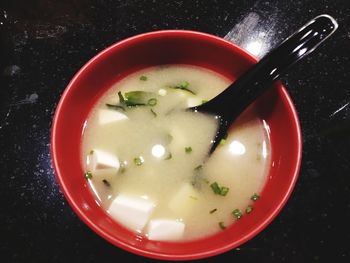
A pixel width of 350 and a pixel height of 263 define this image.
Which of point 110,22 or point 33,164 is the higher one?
point 110,22

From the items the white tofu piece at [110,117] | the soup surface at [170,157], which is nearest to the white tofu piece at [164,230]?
the soup surface at [170,157]

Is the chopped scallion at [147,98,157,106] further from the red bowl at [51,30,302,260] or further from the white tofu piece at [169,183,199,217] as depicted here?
the white tofu piece at [169,183,199,217]

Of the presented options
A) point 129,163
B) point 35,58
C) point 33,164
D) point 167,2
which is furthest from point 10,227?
point 167,2

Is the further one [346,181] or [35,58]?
[35,58]

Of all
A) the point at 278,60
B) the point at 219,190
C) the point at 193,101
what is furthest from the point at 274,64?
the point at 219,190

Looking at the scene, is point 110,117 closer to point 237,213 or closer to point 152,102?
point 152,102

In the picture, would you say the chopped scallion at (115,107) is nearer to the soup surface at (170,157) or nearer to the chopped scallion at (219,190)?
the soup surface at (170,157)

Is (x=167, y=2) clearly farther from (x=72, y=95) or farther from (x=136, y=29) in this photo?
(x=72, y=95)
